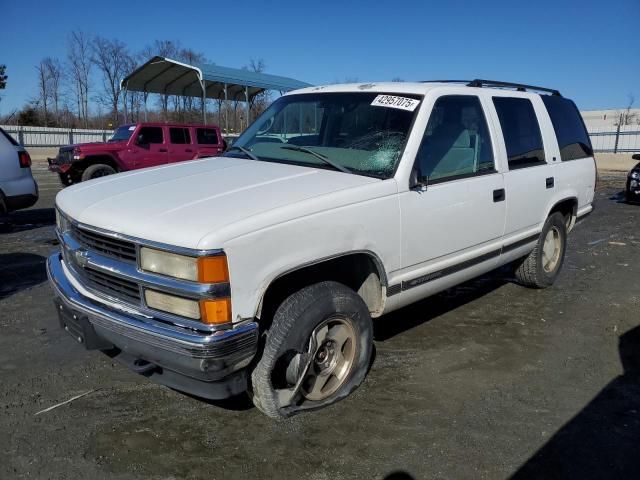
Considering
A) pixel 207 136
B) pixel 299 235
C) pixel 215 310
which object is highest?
pixel 207 136

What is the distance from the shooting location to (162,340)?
247cm

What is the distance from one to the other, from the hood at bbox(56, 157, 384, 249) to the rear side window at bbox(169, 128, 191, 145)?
11878 mm

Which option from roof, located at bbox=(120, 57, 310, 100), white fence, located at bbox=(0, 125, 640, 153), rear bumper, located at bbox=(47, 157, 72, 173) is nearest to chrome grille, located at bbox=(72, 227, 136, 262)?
rear bumper, located at bbox=(47, 157, 72, 173)

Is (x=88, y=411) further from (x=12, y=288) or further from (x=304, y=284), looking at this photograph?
(x=12, y=288)

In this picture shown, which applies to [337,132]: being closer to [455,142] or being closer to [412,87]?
[412,87]

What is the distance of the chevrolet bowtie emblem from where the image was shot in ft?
9.38

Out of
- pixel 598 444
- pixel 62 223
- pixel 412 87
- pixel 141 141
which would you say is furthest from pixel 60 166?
pixel 598 444

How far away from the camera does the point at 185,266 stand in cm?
241

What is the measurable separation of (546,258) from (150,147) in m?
11.6

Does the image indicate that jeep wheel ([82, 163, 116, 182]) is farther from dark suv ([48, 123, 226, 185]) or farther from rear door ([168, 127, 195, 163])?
rear door ([168, 127, 195, 163])

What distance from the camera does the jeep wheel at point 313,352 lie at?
2738 millimetres

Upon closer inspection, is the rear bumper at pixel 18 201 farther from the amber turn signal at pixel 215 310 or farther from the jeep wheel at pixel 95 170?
the amber turn signal at pixel 215 310

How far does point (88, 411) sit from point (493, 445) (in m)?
2.28

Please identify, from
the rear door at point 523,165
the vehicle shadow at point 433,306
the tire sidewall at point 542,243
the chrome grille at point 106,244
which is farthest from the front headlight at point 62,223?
the tire sidewall at point 542,243
